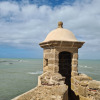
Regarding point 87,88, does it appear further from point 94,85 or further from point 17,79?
point 17,79

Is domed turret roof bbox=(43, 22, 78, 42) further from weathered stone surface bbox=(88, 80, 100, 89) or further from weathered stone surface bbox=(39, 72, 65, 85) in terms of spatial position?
weathered stone surface bbox=(88, 80, 100, 89)

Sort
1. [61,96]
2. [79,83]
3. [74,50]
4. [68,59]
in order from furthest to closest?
[68,59], [74,50], [79,83], [61,96]

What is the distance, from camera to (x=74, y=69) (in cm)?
479

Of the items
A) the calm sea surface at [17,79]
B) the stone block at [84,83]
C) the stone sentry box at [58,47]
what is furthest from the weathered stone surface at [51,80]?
the calm sea surface at [17,79]

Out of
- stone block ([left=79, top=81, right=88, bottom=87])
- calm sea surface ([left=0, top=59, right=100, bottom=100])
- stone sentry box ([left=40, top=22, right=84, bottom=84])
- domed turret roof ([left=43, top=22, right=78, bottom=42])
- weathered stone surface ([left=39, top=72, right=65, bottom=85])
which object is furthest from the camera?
calm sea surface ([left=0, top=59, right=100, bottom=100])

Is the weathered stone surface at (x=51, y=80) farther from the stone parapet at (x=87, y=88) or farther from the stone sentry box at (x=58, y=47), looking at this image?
the stone parapet at (x=87, y=88)

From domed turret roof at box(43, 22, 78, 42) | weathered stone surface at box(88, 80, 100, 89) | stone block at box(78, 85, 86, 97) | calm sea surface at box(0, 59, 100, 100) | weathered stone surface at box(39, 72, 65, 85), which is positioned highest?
domed turret roof at box(43, 22, 78, 42)

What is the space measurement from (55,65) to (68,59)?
70.6 inches

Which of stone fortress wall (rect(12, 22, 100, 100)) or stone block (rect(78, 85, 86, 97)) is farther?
stone block (rect(78, 85, 86, 97))

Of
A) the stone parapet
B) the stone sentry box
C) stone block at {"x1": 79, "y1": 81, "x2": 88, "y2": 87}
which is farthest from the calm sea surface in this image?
stone block at {"x1": 79, "y1": 81, "x2": 88, "y2": 87}

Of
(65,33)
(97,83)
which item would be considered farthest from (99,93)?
(65,33)

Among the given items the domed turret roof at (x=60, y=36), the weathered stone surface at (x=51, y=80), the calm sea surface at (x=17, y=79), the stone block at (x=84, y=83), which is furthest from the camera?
the calm sea surface at (x=17, y=79)

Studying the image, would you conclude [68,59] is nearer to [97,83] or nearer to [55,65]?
[55,65]

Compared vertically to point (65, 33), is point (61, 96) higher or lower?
lower
